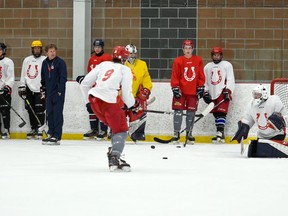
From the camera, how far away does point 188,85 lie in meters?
10.2

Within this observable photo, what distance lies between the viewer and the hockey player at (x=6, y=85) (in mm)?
10820

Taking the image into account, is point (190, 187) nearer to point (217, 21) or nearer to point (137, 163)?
point (137, 163)

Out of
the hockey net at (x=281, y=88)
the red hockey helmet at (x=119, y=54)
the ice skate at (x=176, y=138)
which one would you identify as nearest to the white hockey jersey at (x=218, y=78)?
the ice skate at (x=176, y=138)

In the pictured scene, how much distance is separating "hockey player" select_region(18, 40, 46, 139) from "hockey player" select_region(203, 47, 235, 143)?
2.01 meters

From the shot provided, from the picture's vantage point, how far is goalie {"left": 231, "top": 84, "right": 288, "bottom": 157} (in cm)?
824

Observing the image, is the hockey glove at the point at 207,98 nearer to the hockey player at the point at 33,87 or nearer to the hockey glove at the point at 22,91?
the hockey player at the point at 33,87

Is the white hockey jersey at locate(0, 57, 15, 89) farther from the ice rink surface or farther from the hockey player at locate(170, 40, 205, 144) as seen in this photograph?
the hockey player at locate(170, 40, 205, 144)

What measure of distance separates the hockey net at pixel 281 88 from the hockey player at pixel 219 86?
0.78m

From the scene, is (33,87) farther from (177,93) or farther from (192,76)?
(192,76)

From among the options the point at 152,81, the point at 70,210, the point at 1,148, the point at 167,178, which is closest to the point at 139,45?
the point at 152,81

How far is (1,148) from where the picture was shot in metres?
9.16

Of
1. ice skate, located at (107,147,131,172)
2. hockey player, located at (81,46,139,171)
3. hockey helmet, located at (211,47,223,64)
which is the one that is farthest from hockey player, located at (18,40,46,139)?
ice skate, located at (107,147,131,172)

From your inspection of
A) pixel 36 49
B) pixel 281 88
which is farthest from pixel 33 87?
pixel 281 88

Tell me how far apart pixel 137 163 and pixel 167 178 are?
54.3 inches
